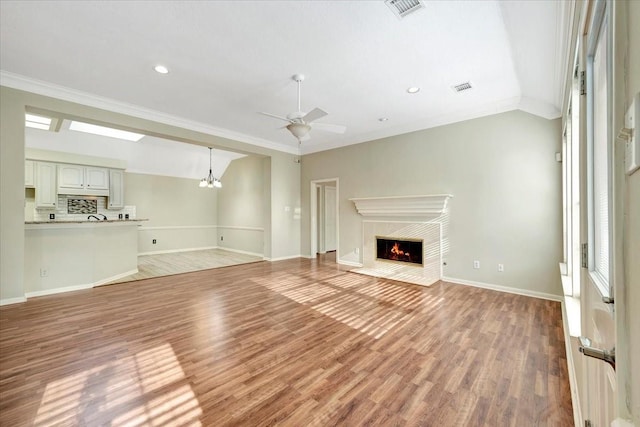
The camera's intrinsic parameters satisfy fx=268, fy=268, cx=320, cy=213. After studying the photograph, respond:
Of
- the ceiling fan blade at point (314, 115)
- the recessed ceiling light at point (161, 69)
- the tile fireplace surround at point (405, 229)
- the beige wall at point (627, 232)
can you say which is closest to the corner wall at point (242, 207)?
the tile fireplace surround at point (405, 229)

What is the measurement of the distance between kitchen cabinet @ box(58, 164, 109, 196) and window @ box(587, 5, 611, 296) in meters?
8.88

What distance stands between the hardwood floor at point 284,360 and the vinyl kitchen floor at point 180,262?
4.91 ft

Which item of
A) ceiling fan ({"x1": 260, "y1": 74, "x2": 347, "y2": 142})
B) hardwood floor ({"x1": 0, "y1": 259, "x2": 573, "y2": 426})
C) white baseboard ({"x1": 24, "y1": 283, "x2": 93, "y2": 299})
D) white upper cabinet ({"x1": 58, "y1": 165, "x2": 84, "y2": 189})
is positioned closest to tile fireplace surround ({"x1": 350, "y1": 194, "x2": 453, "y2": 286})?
hardwood floor ({"x1": 0, "y1": 259, "x2": 573, "y2": 426})

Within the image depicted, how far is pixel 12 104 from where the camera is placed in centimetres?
357

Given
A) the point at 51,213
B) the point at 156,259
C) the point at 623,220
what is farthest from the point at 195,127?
the point at 623,220

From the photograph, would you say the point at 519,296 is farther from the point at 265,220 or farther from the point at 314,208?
the point at 265,220

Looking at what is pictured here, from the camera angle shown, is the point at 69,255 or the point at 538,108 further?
the point at 69,255

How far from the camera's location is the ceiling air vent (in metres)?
2.26

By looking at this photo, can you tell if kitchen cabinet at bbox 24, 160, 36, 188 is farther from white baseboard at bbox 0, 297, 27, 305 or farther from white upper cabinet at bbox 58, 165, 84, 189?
white baseboard at bbox 0, 297, 27, 305

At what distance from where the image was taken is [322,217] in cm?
813

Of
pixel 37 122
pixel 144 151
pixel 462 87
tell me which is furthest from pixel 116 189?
pixel 462 87

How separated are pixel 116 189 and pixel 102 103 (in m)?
3.78

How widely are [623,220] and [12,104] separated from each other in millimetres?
5860

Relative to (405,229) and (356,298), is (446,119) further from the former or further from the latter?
(356,298)
